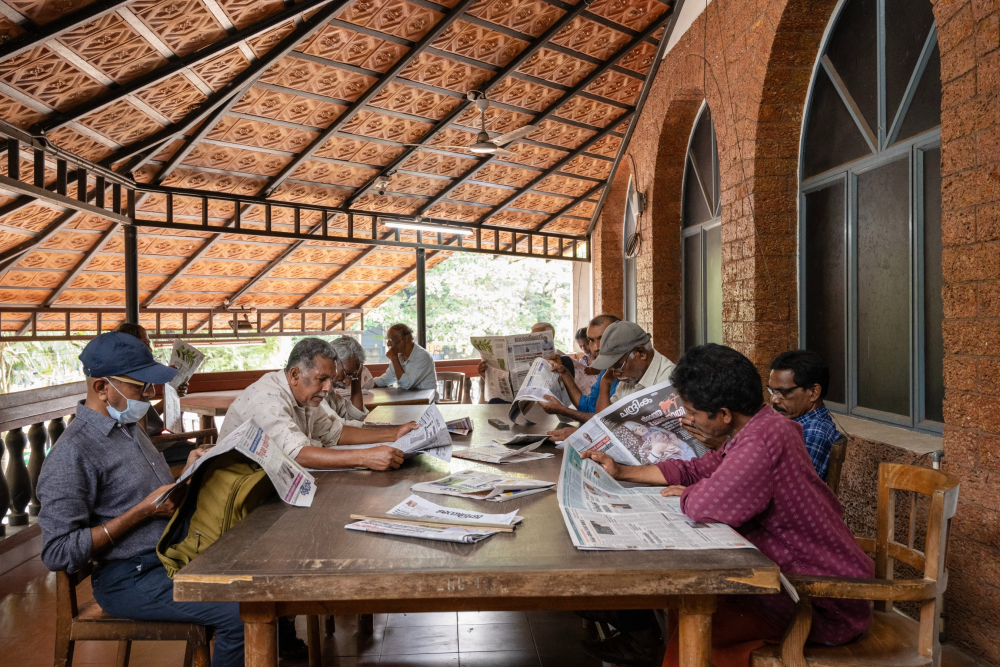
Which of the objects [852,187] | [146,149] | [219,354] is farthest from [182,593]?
[219,354]

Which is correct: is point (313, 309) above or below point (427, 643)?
above

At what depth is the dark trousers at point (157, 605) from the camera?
192 cm

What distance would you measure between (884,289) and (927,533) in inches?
83.7

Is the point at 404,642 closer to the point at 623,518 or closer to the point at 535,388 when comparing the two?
the point at 535,388

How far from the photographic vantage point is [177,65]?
5.20 m

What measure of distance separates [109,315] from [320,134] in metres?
5.52

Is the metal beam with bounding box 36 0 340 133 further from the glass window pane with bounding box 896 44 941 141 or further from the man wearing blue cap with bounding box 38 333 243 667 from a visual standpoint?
the glass window pane with bounding box 896 44 941 141

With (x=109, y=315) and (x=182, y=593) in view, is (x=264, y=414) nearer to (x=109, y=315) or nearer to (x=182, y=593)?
(x=182, y=593)

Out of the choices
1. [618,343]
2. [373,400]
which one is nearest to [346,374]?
[373,400]

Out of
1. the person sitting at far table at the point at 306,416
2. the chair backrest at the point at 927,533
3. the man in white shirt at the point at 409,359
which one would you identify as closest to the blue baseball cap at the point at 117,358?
the person sitting at far table at the point at 306,416

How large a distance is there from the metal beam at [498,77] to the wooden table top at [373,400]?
3146mm

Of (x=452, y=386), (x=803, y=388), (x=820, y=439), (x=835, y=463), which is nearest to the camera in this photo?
(x=835, y=463)

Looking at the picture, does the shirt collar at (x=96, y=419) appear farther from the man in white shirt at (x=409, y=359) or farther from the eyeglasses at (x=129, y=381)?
the man in white shirt at (x=409, y=359)

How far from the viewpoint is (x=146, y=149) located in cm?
651
